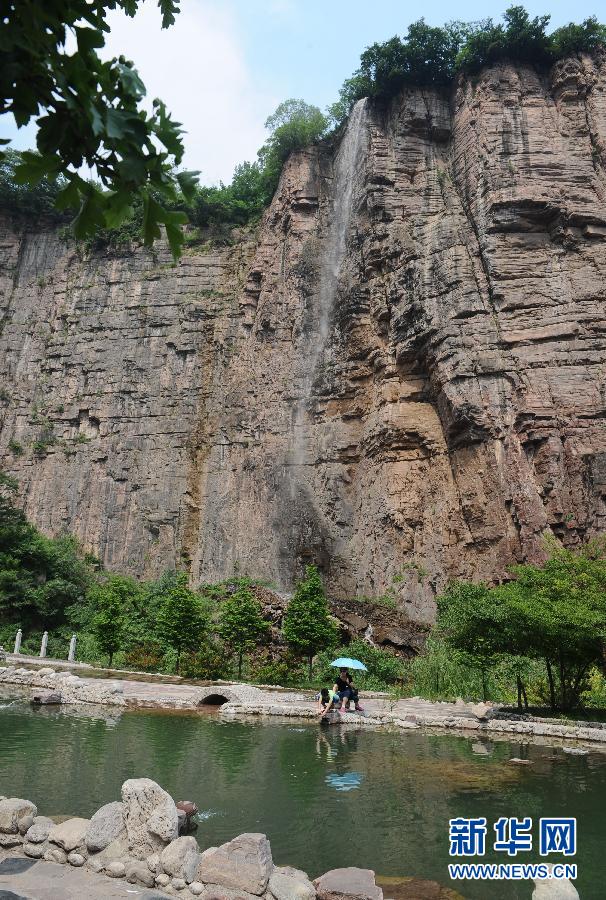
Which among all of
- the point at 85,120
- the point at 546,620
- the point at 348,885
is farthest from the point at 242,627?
the point at 85,120

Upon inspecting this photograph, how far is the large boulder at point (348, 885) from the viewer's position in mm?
4820

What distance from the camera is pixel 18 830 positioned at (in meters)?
5.70

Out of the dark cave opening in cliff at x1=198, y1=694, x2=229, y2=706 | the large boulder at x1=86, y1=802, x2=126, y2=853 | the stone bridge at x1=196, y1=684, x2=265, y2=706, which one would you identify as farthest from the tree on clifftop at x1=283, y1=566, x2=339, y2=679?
the large boulder at x1=86, y1=802, x2=126, y2=853

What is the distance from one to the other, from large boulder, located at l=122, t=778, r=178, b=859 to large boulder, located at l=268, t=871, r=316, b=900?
3.58ft

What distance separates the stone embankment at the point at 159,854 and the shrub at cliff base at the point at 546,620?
8590mm

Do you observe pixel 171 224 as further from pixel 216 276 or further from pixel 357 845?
pixel 216 276

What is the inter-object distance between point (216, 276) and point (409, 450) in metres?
18.1

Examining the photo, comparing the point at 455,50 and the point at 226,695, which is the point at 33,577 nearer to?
the point at 226,695

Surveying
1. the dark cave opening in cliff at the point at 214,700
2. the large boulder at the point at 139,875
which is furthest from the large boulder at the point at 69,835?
the dark cave opening in cliff at the point at 214,700

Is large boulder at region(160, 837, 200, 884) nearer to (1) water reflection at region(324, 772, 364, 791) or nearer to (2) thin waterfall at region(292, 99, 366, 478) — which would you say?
(1) water reflection at region(324, 772, 364, 791)

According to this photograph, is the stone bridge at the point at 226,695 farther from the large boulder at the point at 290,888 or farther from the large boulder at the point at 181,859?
the large boulder at the point at 290,888

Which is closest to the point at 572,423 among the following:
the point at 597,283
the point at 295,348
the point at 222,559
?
→ the point at 597,283

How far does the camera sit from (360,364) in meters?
31.6

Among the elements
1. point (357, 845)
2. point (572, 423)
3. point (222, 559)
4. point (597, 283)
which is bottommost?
point (357, 845)
